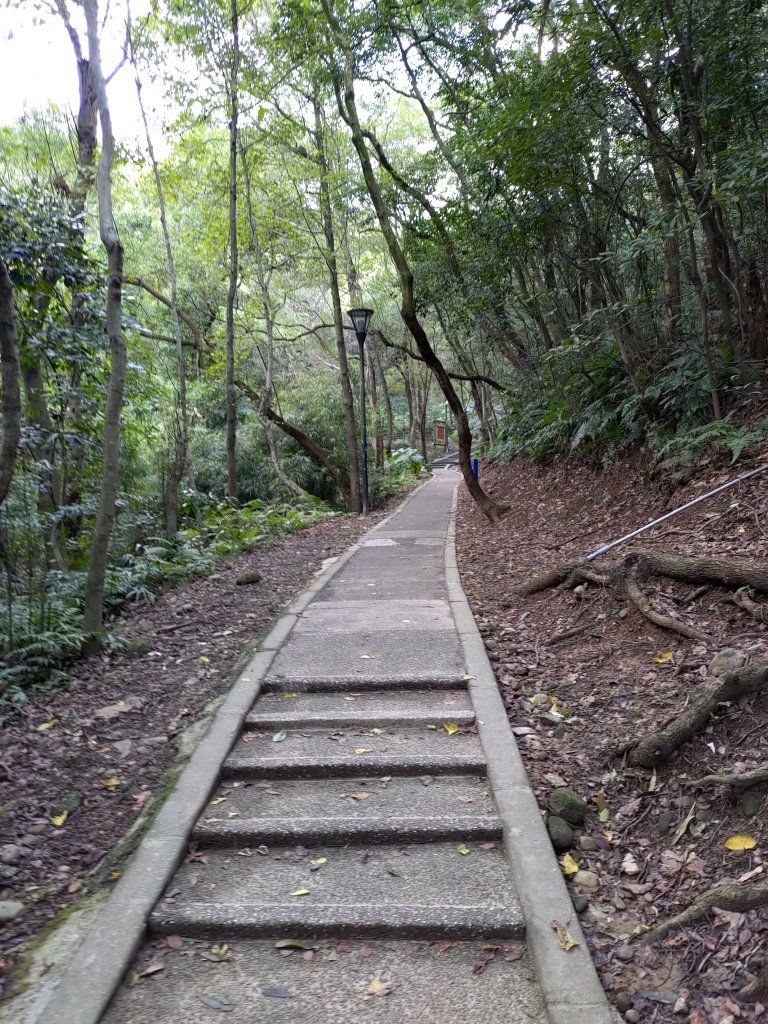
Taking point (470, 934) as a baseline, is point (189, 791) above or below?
above

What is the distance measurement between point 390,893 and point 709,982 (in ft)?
4.15

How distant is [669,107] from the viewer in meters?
8.09

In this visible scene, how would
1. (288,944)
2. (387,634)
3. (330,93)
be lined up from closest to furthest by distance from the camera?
1. (288,944)
2. (387,634)
3. (330,93)

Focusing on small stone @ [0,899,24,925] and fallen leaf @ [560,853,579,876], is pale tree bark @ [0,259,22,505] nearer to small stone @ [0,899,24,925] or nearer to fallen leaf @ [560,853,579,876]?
small stone @ [0,899,24,925]

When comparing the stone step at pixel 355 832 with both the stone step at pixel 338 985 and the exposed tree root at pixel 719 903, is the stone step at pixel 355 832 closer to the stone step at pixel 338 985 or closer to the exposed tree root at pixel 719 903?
the stone step at pixel 338 985

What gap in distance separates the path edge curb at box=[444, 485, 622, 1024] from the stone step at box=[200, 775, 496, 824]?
15 cm

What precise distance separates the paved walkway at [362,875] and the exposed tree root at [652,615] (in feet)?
3.90

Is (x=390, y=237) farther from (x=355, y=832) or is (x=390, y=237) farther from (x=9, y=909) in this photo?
(x=9, y=909)

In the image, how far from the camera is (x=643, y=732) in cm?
379

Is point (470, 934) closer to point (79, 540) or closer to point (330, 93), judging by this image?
point (79, 540)

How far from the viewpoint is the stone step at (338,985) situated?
243cm

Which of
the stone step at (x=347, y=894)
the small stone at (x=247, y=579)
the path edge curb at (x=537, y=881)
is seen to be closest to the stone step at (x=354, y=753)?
the path edge curb at (x=537, y=881)

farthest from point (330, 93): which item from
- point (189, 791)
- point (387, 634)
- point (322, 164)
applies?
point (189, 791)

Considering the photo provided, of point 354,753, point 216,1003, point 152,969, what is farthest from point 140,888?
point 354,753
